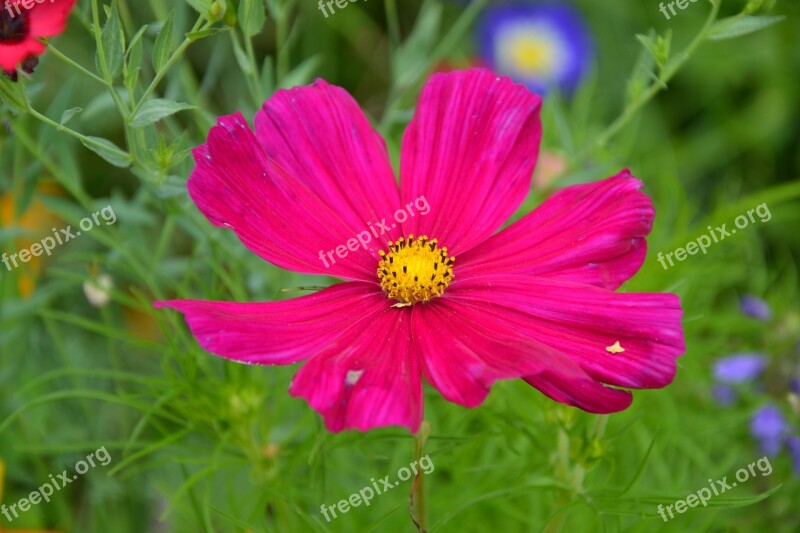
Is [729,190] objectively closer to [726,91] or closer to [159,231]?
[726,91]

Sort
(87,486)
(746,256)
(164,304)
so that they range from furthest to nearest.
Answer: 1. (746,256)
2. (87,486)
3. (164,304)

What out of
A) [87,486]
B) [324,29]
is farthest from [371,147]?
[324,29]

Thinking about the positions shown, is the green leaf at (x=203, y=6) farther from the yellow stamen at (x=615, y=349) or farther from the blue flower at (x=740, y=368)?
the blue flower at (x=740, y=368)

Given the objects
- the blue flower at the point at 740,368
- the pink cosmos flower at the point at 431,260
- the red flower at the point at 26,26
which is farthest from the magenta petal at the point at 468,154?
the blue flower at the point at 740,368

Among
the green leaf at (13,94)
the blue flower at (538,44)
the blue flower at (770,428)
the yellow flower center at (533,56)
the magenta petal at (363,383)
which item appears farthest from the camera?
the yellow flower center at (533,56)

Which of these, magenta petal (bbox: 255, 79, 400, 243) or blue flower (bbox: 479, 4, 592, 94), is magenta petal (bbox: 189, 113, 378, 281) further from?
blue flower (bbox: 479, 4, 592, 94)

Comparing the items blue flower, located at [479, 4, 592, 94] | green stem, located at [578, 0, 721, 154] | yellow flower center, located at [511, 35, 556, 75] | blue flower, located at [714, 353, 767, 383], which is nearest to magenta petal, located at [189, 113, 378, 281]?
green stem, located at [578, 0, 721, 154]
